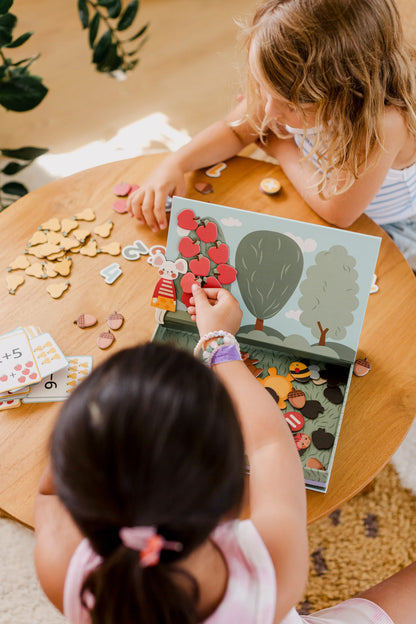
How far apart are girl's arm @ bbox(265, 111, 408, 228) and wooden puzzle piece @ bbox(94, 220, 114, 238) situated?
0.42 m

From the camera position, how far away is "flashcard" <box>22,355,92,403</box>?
888 mm

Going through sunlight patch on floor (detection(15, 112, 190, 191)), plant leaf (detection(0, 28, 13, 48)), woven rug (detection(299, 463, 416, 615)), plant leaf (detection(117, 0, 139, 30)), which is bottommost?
woven rug (detection(299, 463, 416, 615))

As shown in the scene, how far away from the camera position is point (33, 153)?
150 cm

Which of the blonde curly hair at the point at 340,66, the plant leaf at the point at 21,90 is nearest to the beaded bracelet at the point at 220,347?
the blonde curly hair at the point at 340,66

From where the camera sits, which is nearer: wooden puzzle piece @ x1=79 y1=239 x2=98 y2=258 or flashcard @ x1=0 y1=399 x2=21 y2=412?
flashcard @ x1=0 y1=399 x2=21 y2=412

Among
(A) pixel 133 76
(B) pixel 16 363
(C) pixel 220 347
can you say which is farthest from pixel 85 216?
(A) pixel 133 76

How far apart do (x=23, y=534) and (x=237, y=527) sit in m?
0.87

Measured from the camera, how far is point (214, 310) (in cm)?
90

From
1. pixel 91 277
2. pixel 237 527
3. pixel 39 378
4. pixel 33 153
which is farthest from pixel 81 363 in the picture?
pixel 33 153

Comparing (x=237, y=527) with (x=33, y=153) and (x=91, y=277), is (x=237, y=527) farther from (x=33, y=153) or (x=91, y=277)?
(x=33, y=153)

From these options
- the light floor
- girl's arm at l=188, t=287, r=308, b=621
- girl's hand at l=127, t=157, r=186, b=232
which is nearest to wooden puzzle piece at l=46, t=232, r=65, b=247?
girl's hand at l=127, t=157, r=186, b=232

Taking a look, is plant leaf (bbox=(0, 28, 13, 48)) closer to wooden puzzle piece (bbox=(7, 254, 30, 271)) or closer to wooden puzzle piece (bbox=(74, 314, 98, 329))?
wooden puzzle piece (bbox=(7, 254, 30, 271))

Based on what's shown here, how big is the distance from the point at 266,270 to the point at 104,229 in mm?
385

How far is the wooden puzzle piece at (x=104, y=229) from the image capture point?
110 cm
